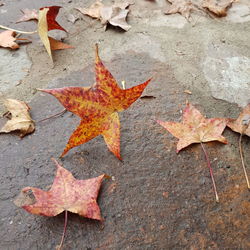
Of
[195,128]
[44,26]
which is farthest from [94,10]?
[195,128]

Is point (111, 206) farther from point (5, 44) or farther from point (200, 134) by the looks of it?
point (5, 44)

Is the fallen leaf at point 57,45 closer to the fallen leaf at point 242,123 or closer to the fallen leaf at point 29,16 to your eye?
the fallen leaf at point 29,16

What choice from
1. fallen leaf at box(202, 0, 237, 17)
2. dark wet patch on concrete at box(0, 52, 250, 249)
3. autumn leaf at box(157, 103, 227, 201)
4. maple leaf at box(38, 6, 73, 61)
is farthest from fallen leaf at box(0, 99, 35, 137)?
fallen leaf at box(202, 0, 237, 17)

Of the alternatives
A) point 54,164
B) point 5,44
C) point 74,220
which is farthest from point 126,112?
point 5,44

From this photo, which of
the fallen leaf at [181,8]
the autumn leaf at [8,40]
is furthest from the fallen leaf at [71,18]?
the fallen leaf at [181,8]

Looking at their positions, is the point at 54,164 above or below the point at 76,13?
below

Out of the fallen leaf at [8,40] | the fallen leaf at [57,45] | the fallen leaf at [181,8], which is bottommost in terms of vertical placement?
the fallen leaf at [8,40]

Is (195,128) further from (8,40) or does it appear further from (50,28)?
(8,40)
